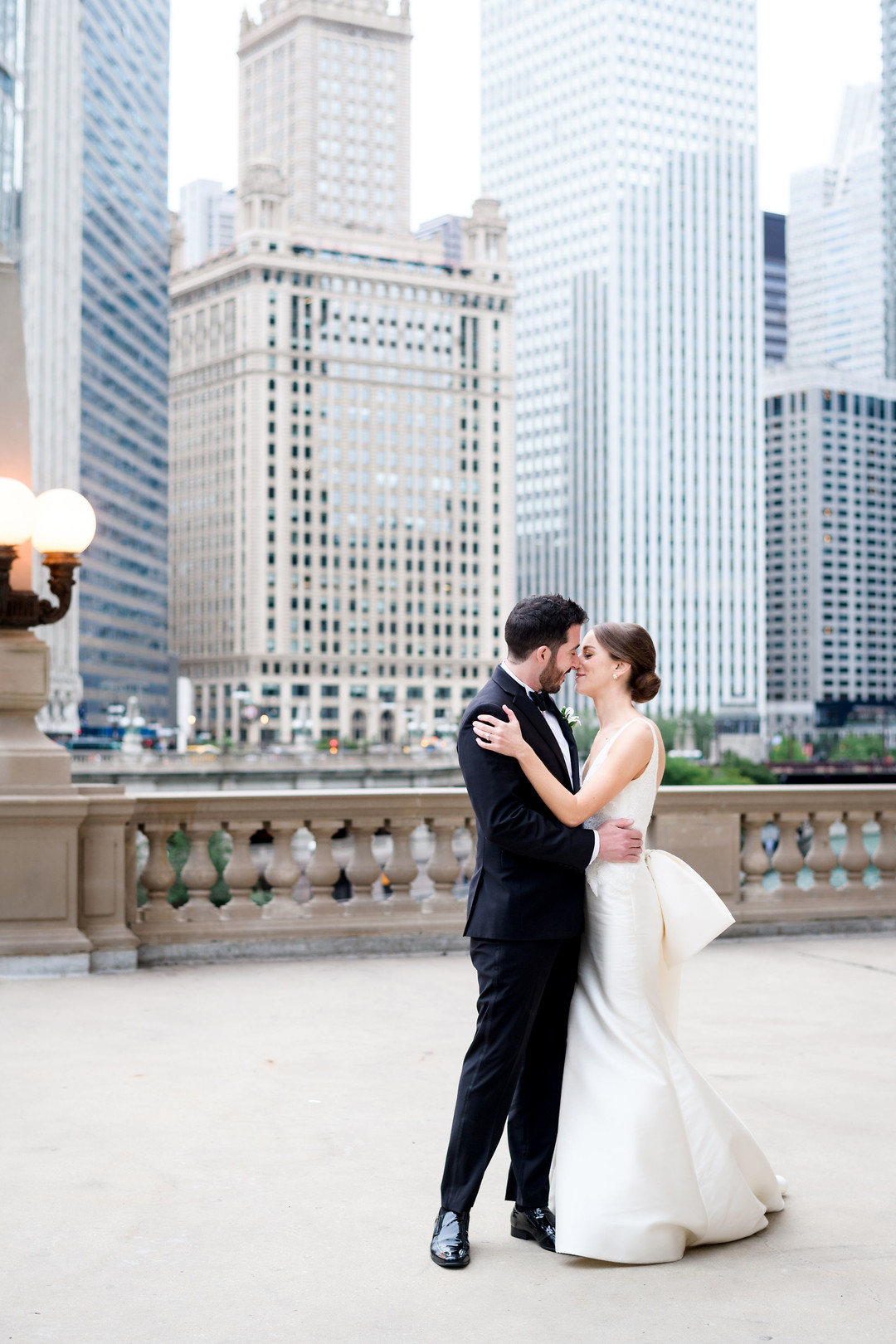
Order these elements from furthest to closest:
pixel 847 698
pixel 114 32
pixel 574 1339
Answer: pixel 847 698
pixel 114 32
pixel 574 1339

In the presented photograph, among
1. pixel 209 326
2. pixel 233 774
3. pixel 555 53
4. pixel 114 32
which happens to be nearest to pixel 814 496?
pixel 555 53

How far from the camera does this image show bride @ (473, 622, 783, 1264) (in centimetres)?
430

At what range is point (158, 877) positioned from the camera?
956cm

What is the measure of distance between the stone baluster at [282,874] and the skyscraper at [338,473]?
142m

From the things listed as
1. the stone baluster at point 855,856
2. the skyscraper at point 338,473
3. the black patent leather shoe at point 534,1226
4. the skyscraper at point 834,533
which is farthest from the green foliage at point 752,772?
the black patent leather shoe at point 534,1226

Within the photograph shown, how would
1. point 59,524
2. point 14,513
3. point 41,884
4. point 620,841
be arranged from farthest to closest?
point 59,524, point 14,513, point 41,884, point 620,841

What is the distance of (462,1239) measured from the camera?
4352mm

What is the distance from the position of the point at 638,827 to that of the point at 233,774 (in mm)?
71270

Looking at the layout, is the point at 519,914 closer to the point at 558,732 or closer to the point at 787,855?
the point at 558,732

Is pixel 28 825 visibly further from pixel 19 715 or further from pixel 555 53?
pixel 555 53

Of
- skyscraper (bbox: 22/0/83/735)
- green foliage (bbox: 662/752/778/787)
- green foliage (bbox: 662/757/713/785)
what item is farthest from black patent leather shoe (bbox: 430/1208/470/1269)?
skyscraper (bbox: 22/0/83/735)

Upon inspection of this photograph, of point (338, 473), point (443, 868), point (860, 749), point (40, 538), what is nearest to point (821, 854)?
point (443, 868)

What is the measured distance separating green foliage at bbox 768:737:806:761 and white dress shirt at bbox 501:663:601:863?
132 m

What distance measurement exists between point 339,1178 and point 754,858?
6.26 metres
